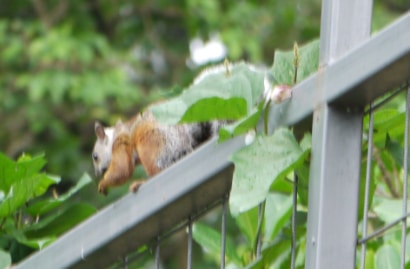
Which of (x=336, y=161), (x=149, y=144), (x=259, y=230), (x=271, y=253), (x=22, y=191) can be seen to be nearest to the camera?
(x=336, y=161)

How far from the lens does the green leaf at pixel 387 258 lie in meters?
2.37

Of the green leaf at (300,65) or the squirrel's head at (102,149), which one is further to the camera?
the squirrel's head at (102,149)

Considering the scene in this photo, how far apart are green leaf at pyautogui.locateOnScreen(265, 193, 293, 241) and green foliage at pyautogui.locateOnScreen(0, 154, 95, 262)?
39 cm

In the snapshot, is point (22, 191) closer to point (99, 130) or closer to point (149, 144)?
point (149, 144)

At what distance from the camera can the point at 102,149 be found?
3.47 m

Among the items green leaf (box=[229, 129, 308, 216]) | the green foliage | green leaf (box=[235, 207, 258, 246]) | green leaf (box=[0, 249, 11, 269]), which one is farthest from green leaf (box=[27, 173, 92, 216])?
green leaf (box=[229, 129, 308, 216])

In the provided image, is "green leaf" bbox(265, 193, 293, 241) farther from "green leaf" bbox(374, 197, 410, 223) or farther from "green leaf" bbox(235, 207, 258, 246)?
"green leaf" bbox(374, 197, 410, 223)

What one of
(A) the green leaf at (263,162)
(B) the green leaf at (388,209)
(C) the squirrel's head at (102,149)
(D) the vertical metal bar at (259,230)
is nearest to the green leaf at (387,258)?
(B) the green leaf at (388,209)

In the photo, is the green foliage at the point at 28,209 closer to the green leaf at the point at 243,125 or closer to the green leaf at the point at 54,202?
the green leaf at the point at 54,202

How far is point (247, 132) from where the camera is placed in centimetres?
197

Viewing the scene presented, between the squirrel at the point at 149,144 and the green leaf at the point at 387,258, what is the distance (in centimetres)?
42

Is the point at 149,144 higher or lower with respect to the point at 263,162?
higher

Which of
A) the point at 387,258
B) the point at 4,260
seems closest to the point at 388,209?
the point at 387,258

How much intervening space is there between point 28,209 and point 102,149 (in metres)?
0.80
